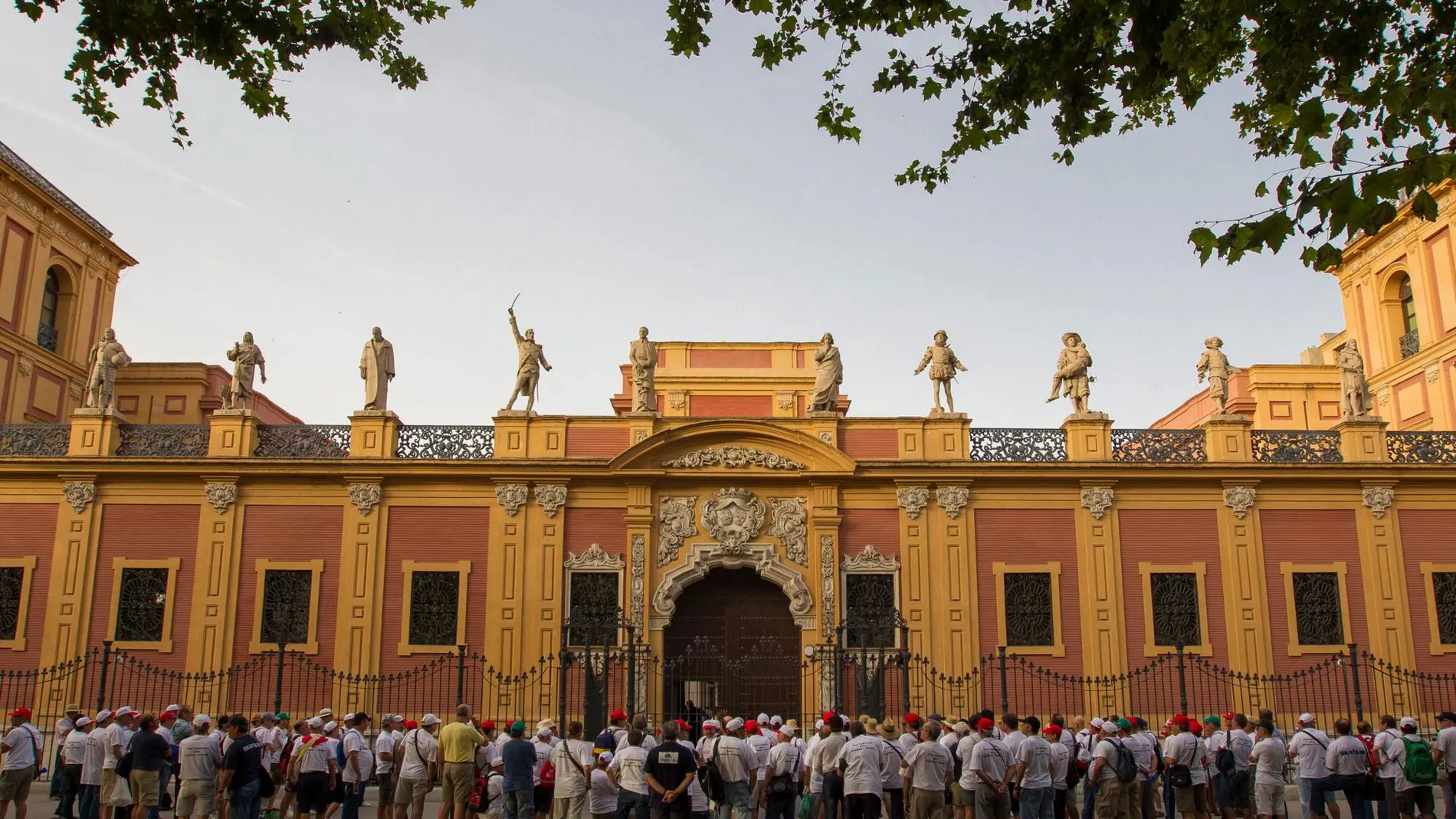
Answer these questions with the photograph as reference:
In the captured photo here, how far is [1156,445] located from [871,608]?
6.98 metres

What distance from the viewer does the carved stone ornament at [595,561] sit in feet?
77.7

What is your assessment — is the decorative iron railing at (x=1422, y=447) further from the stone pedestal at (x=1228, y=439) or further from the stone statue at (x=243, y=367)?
the stone statue at (x=243, y=367)

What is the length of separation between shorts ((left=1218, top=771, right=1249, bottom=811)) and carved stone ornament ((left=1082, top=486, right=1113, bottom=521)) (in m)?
10.3

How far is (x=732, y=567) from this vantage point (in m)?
23.8

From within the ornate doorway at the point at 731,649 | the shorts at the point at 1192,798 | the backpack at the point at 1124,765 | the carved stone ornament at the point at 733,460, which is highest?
the carved stone ornament at the point at 733,460

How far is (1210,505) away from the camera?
79.5 ft

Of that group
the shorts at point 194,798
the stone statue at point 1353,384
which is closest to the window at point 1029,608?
Result: the stone statue at point 1353,384

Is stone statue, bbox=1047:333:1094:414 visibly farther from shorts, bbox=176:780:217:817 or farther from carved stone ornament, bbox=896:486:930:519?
shorts, bbox=176:780:217:817

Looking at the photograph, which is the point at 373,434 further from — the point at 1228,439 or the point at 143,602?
the point at 1228,439

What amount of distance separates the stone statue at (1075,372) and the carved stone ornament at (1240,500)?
3.31 metres

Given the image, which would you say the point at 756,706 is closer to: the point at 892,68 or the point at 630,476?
the point at 630,476

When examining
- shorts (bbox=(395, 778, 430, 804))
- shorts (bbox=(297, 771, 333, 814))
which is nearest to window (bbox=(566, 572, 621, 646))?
shorts (bbox=(395, 778, 430, 804))

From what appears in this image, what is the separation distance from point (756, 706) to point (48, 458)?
15.0 meters

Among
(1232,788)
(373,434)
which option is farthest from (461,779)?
(373,434)
